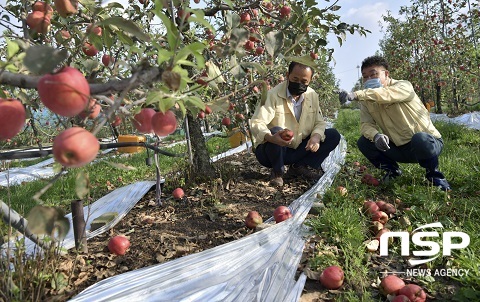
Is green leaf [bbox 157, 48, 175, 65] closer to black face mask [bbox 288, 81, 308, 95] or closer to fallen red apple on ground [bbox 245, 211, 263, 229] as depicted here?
fallen red apple on ground [bbox 245, 211, 263, 229]

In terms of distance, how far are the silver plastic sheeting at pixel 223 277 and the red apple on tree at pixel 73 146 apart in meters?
0.82

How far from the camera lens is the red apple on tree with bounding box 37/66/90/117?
2.12 feet

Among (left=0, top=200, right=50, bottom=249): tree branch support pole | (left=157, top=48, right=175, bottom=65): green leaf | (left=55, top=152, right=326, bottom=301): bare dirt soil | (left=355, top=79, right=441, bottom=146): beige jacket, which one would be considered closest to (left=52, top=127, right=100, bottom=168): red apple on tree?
(left=157, top=48, right=175, bottom=65): green leaf

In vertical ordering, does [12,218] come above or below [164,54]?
below

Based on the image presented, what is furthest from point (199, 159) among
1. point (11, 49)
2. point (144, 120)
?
point (11, 49)

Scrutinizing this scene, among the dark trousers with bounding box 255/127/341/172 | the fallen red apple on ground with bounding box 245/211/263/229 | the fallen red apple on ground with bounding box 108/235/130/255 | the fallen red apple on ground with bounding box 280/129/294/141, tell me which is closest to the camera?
the fallen red apple on ground with bounding box 108/235/130/255

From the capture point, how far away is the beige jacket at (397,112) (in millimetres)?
2703

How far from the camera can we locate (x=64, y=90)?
2.14ft

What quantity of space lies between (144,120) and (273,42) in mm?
583

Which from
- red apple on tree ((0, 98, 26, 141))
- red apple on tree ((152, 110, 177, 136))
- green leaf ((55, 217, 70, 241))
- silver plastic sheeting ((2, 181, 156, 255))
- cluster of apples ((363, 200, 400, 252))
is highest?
red apple on tree ((0, 98, 26, 141))

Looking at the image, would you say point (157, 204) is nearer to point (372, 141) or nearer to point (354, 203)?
point (354, 203)

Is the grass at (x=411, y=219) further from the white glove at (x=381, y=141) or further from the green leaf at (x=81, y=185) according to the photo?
the green leaf at (x=81, y=185)

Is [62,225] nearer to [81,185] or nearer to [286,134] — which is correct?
[81,185]

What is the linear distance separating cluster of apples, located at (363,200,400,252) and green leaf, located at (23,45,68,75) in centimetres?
165
